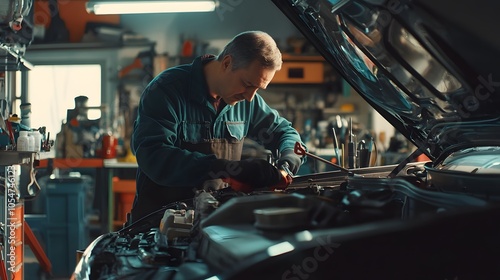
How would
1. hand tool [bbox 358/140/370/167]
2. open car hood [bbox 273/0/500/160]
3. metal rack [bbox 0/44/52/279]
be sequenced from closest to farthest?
open car hood [bbox 273/0/500/160] → hand tool [bbox 358/140/370/167] → metal rack [bbox 0/44/52/279]

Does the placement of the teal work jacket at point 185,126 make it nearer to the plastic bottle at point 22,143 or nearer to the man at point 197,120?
the man at point 197,120

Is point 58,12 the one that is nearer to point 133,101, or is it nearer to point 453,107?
point 133,101

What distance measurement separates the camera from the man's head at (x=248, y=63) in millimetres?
1851

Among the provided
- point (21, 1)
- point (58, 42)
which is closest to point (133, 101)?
point (58, 42)

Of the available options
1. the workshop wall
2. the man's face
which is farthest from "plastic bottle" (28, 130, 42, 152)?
the workshop wall

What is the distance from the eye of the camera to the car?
761 millimetres

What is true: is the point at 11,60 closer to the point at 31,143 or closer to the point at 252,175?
the point at 31,143

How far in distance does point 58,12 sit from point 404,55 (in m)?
6.15

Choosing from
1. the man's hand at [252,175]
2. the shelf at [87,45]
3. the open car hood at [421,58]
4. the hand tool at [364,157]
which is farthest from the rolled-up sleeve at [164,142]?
the shelf at [87,45]

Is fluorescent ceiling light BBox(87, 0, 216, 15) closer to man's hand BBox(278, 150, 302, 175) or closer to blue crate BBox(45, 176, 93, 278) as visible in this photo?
blue crate BBox(45, 176, 93, 278)

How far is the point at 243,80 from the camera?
189 centimetres

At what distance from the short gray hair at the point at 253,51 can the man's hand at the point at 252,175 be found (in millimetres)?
479

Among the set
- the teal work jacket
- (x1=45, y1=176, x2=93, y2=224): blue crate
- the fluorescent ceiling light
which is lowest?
(x1=45, y1=176, x2=93, y2=224): blue crate

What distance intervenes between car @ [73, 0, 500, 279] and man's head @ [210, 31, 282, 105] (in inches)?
11.3
